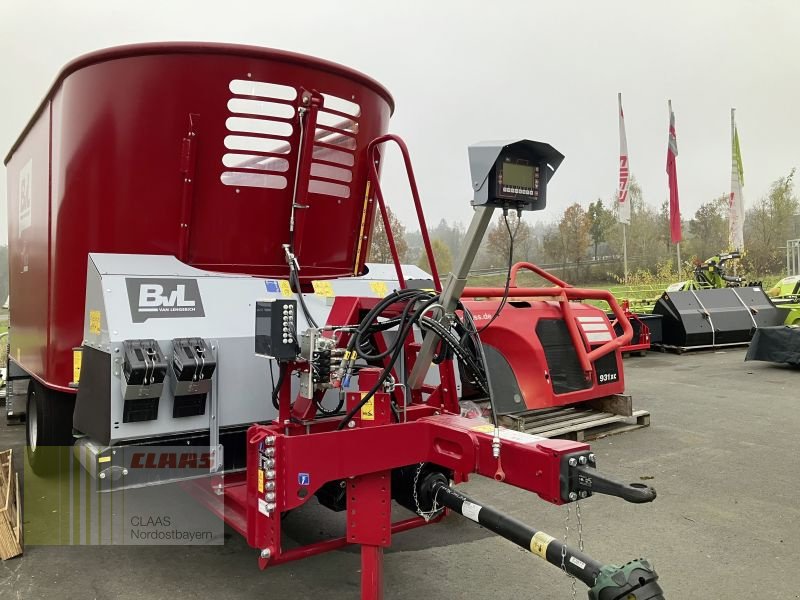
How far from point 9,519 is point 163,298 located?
158 cm

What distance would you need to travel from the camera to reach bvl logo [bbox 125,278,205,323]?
311 centimetres

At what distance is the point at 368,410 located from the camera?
105 inches

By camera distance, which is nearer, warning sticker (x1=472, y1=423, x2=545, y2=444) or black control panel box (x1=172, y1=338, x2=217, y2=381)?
warning sticker (x1=472, y1=423, x2=545, y2=444)

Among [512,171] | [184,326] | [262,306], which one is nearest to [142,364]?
[184,326]

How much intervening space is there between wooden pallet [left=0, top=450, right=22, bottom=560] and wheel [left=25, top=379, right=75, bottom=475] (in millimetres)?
266

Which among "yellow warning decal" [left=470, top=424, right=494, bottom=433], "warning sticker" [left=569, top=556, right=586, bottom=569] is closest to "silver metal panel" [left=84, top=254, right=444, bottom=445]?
"yellow warning decal" [left=470, top=424, right=494, bottom=433]

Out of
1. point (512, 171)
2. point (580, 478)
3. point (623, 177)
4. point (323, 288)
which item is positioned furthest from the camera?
point (623, 177)

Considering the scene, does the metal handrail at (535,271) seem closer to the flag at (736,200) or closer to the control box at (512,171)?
the control box at (512,171)

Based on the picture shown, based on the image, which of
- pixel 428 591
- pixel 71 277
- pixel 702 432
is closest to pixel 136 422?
pixel 71 277

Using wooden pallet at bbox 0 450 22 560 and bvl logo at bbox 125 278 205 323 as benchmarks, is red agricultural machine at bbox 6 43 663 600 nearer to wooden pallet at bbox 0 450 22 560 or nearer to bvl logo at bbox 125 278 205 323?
bvl logo at bbox 125 278 205 323

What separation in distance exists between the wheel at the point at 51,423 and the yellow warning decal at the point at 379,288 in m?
2.05

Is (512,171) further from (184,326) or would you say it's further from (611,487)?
(184,326)

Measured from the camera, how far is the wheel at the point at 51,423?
163 inches

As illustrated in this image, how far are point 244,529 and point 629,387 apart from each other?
7.25 metres
